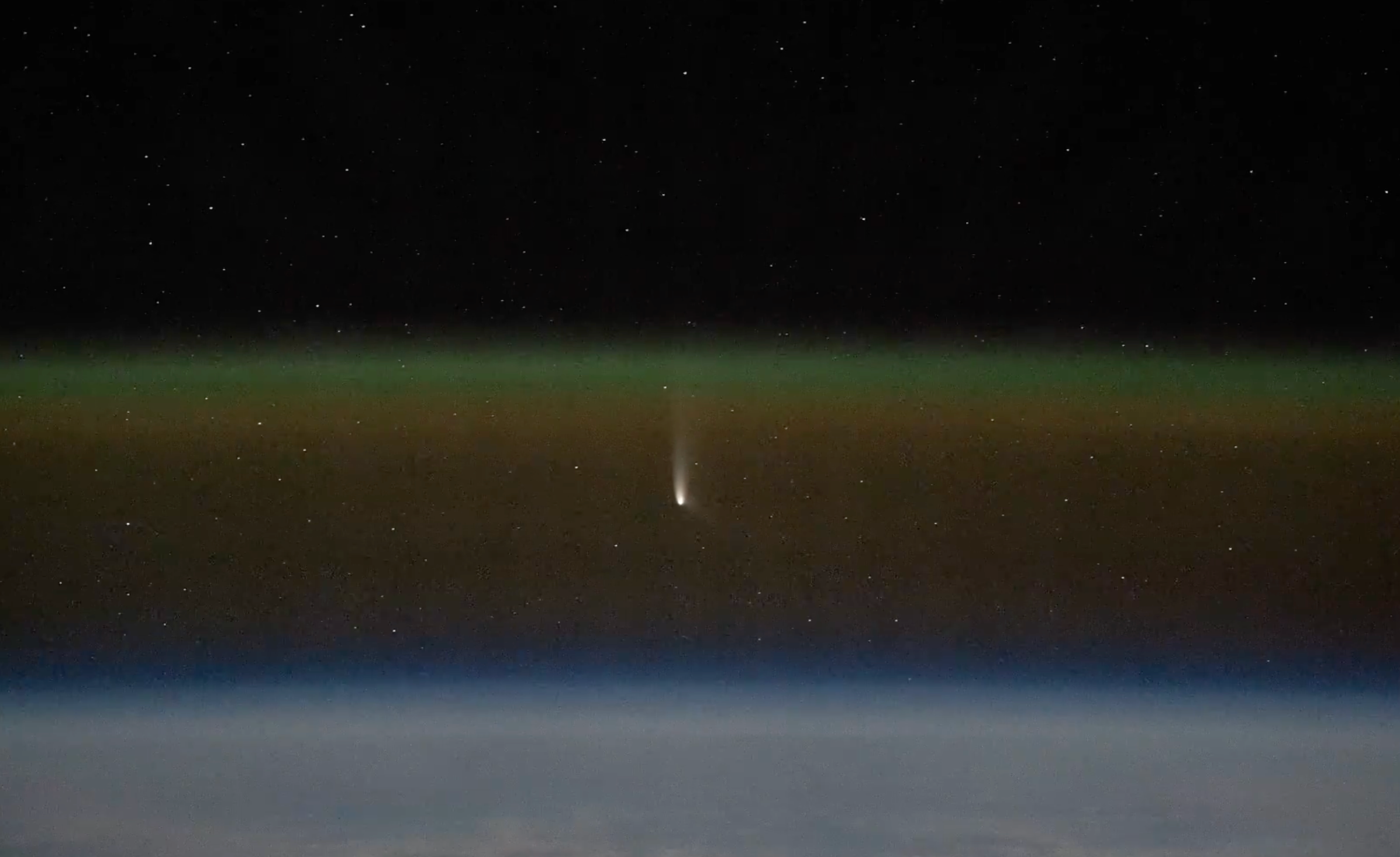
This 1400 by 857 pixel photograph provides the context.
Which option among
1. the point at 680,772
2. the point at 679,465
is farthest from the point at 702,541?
the point at 680,772

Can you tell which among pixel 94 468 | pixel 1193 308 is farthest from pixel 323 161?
pixel 1193 308

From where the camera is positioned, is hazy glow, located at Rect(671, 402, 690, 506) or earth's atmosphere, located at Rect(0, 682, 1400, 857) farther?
hazy glow, located at Rect(671, 402, 690, 506)

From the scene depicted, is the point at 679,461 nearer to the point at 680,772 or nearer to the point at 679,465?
the point at 679,465

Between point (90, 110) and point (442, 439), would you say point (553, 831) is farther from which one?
point (90, 110)

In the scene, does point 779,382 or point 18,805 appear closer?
point 18,805

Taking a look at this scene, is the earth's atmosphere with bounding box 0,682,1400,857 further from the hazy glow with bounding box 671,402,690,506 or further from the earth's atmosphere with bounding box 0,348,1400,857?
the hazy glow with bounding box 671,402,690,506

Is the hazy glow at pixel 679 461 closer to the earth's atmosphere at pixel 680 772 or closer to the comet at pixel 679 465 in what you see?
the comet at pixel 679 465

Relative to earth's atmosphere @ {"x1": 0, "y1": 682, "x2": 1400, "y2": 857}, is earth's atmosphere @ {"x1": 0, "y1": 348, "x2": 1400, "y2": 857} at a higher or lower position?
higher

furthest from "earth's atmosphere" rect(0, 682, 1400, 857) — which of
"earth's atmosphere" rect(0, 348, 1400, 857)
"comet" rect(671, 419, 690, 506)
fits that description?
"comet" rect(671, 419, 690, 506)

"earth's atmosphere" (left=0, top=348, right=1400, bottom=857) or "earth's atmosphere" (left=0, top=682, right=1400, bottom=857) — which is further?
"earth's atmosphere" (left=0, top=348, right=1400, bottom=857)

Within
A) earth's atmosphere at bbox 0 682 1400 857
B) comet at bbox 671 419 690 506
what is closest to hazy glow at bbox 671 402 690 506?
comet at bbox 671 419 690 506

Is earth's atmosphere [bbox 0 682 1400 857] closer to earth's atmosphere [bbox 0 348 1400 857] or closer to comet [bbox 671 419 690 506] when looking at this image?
earth's atmosphere [bbox 0 348 1400 857]
